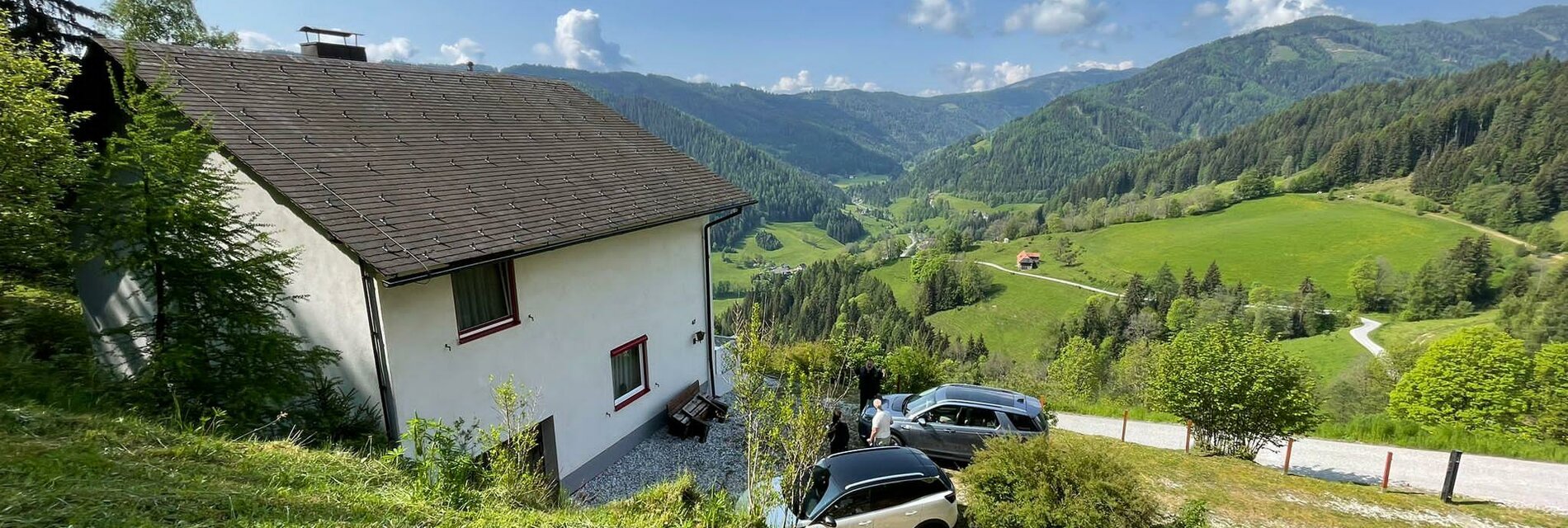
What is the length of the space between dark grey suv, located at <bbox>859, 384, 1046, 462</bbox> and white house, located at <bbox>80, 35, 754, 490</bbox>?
578 cm

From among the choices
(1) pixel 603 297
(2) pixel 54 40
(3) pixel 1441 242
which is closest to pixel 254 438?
(1) pixel 603 297

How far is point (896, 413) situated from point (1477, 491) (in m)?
13.3

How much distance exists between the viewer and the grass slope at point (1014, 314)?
89.8 meters

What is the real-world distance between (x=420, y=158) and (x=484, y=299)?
289cm

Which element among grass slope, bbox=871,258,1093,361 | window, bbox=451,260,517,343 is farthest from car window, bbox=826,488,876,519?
grass slope, bbox=871,258,1093,361

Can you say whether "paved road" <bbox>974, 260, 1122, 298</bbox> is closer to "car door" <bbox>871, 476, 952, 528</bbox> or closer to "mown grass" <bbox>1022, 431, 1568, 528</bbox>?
"mown grass" <bbox>1022, 431, 1568, 528</bbox>

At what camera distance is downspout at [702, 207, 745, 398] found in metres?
14.9

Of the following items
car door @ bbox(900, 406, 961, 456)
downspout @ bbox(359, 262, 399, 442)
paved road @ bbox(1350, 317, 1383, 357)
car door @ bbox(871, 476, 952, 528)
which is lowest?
paved road @ bbox(1350, 317, 1383, 357)

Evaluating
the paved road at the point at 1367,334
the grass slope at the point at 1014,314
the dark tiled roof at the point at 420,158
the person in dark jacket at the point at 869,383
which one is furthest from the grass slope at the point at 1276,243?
the dark tiled roof at the point at 420,158

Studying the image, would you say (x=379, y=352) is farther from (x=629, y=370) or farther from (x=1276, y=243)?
(x=1276, y=243)

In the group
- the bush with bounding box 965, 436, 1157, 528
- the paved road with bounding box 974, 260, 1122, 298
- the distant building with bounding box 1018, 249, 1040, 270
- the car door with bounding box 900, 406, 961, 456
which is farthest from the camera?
the distant building with bounding box 1018, 249, 1040, 270

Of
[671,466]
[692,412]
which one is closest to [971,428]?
[692,412]

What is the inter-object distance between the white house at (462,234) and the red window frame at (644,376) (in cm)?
4

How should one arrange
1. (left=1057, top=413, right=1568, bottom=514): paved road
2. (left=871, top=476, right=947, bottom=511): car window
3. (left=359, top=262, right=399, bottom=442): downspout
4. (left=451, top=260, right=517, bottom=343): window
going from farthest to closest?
1. (left=1057, top=413, right=1568, bottom=514): paved road
2. (left=451, top=260, right=517, bottom=343): window
3. (left=871, top=476, right=947, bottom=511): car window
4. (left=359, top=262, right=399, bottom=442): downspout
